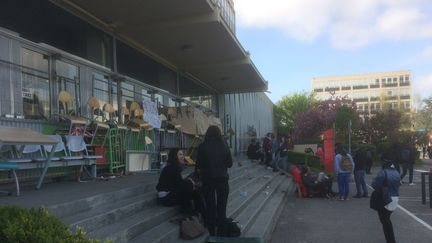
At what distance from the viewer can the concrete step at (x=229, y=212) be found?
6.15m

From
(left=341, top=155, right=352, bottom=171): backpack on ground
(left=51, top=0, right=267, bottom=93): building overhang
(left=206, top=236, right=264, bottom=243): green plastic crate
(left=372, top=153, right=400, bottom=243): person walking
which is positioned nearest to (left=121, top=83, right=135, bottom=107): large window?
(left=51, top=0, right=267, bottom=93): building overhang

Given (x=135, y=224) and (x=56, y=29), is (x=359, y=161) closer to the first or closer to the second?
(x=56, y=29)

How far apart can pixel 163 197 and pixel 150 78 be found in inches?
384

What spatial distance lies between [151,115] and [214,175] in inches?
267

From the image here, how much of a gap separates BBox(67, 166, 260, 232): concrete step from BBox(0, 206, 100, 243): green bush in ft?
4.48

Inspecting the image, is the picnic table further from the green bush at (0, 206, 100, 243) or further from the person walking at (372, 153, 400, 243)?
the person walking at (372, 153, 400, 243)

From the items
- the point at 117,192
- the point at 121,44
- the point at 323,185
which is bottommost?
the point at 323,185

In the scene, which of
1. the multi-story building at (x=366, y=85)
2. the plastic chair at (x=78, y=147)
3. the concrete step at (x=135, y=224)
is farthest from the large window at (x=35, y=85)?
the multi-story building at (x=366, y=85)

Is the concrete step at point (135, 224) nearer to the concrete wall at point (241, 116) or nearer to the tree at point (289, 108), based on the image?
the concrete wall at point (241, 116)

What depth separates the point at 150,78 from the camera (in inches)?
667

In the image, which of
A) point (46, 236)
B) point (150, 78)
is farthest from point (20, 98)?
point (150, 78)

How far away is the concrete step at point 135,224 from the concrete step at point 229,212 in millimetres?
90

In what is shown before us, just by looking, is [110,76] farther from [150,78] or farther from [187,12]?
[150,78]

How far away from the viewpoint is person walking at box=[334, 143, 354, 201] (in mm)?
13898
